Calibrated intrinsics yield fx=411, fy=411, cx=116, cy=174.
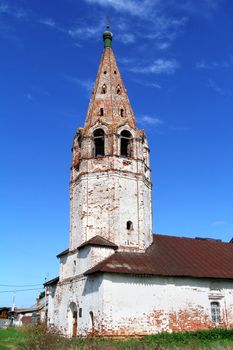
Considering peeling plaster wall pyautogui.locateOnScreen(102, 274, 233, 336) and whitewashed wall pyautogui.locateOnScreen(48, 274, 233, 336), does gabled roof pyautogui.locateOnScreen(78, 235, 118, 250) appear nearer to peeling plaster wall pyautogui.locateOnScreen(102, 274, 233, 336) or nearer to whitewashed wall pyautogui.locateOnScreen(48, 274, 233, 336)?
whitewashed wall pyautogui.locateOnScreen(48, 274, 233, 336)

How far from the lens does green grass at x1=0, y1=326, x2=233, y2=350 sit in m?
14.3

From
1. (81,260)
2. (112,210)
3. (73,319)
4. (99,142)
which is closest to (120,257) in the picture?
(81,260)

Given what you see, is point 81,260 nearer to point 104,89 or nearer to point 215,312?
point 215,312

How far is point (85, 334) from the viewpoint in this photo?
78.3 feet

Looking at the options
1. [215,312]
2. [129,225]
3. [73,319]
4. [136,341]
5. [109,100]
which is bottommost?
[136,341]

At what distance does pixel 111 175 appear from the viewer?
27.6m

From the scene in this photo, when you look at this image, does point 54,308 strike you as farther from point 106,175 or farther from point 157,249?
point 106,175

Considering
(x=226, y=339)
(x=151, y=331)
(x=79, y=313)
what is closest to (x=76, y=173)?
(x=79, y=313)

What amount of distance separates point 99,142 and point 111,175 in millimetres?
3722

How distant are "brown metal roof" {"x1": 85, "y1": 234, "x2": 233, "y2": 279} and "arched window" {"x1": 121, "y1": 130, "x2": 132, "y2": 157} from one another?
21.7 ft

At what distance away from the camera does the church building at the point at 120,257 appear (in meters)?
23.7

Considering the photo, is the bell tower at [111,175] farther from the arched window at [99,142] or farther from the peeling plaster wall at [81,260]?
the peeling plaster wall at [81,260]

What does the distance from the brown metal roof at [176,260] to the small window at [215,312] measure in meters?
1.86

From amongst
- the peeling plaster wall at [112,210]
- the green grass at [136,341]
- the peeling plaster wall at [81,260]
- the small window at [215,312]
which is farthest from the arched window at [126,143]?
the green grass at [136,341]
